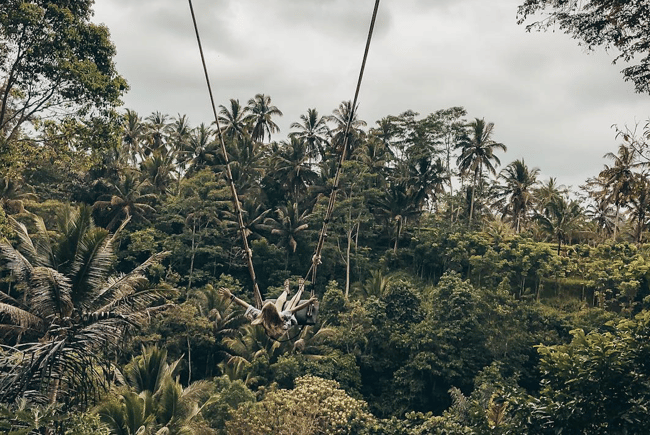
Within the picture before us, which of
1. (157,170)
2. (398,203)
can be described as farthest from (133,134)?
(398,203)

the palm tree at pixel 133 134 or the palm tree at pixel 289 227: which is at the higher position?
the palm tree at pixel 133 134

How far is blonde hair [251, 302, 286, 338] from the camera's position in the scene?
28.2 ft

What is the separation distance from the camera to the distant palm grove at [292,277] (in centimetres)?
950

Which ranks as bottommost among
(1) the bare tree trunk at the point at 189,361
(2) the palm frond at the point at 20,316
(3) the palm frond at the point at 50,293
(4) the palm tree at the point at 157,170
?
(1) the bare tree trunk at the point at 189,361

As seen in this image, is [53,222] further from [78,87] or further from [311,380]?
[78,87]

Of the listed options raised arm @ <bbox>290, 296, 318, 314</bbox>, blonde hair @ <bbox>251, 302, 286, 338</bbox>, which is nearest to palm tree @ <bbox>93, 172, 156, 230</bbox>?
raised arm @ <bbox>290, 296, 318, 314</bbox>

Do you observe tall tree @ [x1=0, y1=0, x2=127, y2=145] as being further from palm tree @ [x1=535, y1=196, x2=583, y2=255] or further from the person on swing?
palm tree @ [x1=535, y1=196, x2=583, y2=255]

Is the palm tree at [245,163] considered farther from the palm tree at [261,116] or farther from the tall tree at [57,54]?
the tall tree at [57,54]

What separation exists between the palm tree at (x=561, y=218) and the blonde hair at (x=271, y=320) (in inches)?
1042

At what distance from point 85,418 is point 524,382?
2149 centimetres

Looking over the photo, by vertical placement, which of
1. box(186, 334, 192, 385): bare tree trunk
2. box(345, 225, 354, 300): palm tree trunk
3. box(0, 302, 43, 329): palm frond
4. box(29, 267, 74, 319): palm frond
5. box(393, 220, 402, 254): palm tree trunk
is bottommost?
box(186, 334, 192, 385): bare tree trunk

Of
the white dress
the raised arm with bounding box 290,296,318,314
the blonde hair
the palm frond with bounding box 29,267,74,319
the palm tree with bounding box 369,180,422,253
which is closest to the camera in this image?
the blonde hair

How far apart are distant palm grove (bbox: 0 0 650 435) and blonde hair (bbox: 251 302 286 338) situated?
1.23 metres

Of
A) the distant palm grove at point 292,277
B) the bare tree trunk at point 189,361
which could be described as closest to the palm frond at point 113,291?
the distant palm grove at point 292,277
